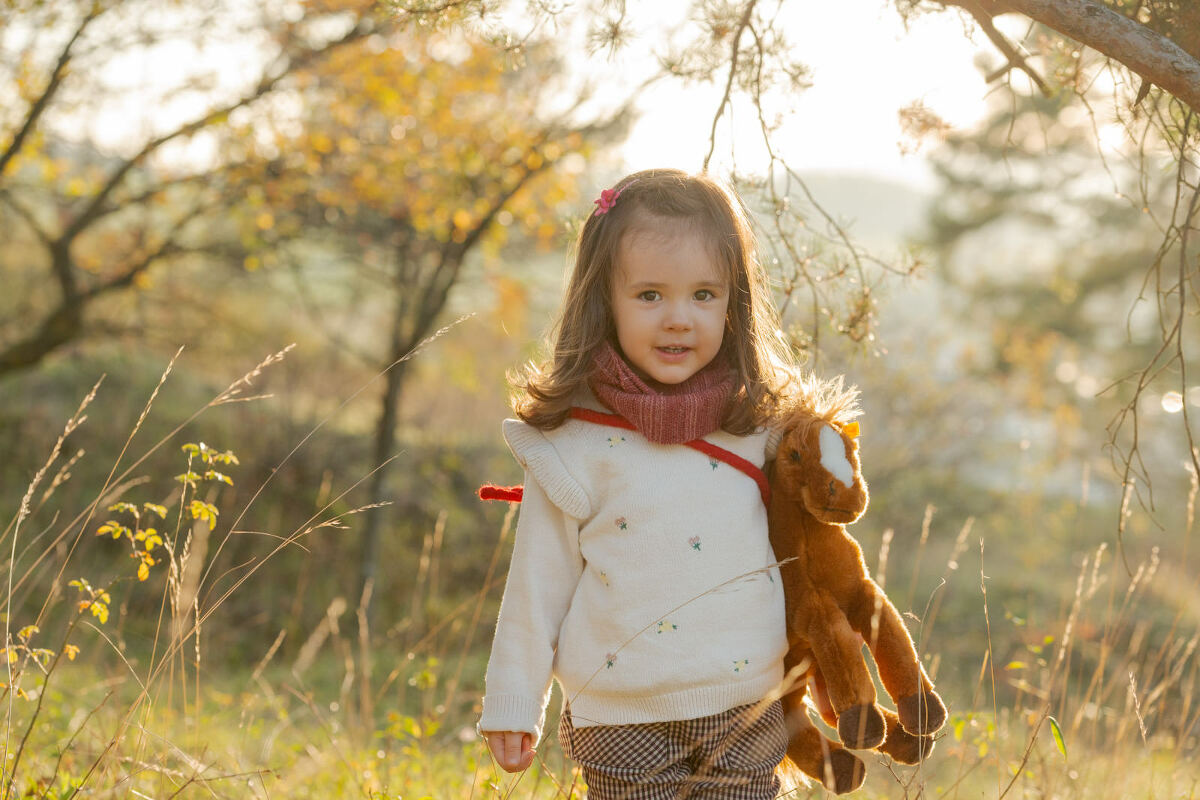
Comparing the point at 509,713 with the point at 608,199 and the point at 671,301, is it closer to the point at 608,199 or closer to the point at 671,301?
the point at 671,301

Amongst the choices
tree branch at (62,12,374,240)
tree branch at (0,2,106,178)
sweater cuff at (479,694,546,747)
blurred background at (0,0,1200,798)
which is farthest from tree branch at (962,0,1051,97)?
tree branch at (0,2,106,178)

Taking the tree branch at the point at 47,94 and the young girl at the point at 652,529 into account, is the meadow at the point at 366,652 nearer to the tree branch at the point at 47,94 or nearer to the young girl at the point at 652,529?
the young girl at the point at 652,529

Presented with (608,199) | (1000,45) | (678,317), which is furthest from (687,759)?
(1000,45)

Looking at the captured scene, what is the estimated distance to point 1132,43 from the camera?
1838 millimetres

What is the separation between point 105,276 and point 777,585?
5.65 meters

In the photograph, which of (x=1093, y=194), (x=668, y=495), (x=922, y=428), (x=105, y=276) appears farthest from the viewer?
(x=1093, y=194)

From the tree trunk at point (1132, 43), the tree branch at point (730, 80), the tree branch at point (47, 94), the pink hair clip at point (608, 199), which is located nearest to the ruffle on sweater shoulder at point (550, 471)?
the pink hair clip at point (608, 199)

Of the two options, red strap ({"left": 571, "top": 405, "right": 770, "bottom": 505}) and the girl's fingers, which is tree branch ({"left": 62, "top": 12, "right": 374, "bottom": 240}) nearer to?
red strap ({"left": 571, "top": 405, "right": 770, "bottom": 505})

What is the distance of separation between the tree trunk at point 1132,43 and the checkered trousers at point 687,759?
1.31m

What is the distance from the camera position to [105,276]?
6.45 metres

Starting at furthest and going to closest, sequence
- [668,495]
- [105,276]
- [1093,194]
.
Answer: [1093,194] < [105,276] < [668,495]

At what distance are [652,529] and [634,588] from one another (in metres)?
0.11

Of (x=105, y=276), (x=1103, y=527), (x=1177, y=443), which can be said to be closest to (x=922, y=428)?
(x=1103, y=527)

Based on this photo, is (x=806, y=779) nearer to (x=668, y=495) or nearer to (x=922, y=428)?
(x=668, y=495)
